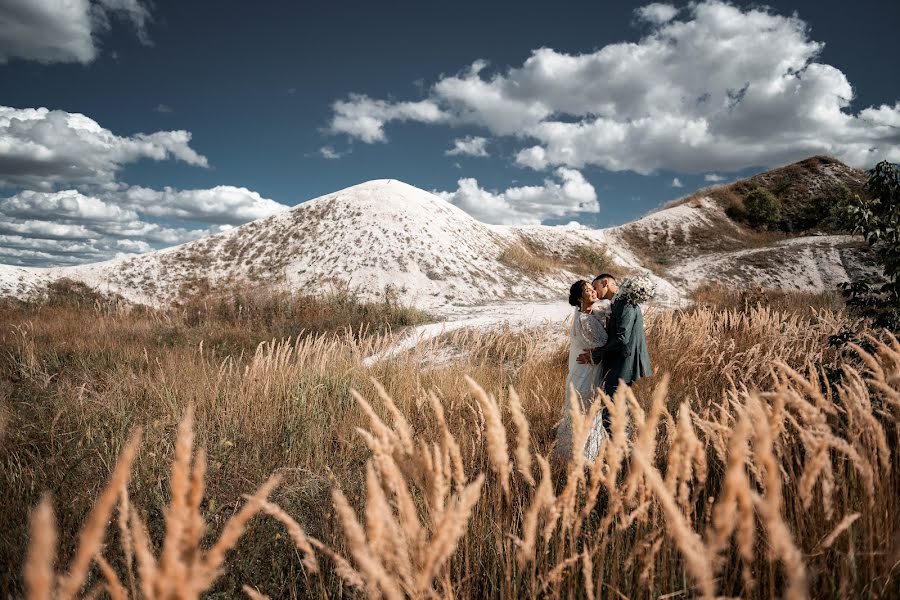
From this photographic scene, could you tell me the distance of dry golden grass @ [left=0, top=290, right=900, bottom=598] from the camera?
31.7 inches

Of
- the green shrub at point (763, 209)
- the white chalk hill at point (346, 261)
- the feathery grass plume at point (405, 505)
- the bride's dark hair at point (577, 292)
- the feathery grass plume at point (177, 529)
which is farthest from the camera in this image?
the green shrub at point (763, 209)

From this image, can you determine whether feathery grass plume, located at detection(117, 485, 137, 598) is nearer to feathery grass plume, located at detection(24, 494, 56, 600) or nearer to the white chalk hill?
feathery grass plume, located at detection(24, 494, 56, 600)

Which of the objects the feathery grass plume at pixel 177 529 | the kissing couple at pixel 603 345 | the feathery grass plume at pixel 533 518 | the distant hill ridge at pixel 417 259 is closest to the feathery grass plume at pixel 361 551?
the feathery grass plume at pixel 177 529

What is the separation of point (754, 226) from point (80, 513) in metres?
34.0

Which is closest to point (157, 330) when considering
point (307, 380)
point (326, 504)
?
point (307, 380)

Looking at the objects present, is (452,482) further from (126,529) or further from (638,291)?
→ (638,291)

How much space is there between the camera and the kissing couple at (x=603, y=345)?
160 inches

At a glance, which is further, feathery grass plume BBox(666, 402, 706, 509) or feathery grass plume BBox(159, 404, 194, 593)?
feathery grass plume BBox(666, 402, 706, 509)

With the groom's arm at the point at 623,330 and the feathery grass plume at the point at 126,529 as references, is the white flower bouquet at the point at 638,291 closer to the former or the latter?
the groom's arm at the point at 623,330

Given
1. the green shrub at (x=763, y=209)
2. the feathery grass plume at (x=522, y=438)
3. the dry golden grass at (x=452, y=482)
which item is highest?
the green shrub at (x=763, y=209)

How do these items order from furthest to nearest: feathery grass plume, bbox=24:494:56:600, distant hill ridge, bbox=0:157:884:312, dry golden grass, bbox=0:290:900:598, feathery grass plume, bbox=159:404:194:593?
distant hill ridge, bbox=0:157:884:312 → dry golden grass, bbox=0:290:900:598 → feathery grass plume, bbox=159:404:194:593 → feathery grass plume, bbox=24:494:56:600

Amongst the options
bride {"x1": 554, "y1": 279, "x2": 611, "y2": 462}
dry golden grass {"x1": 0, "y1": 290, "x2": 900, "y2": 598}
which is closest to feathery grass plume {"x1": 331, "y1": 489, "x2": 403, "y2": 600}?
dry golden grass {"x1": 0, "y1": 290, "x2": 900, "y2": 598}

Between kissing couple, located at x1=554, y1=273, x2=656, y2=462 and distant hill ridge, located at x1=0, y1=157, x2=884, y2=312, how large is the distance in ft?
28.8

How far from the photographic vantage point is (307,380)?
15.1 feet
